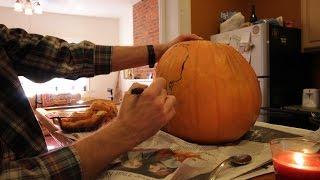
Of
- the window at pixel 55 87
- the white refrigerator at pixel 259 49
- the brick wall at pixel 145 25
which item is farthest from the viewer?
the window at pixel 55 87

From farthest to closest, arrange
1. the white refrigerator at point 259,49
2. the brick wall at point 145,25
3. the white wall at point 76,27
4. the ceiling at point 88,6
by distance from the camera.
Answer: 1. the white wall at point 76,27
2. the ceiling at point 88,6
3. the brick wall at point 145,25
4. the white refrigerator at point 259,49

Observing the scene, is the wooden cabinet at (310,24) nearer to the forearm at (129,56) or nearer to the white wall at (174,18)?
the white wall at (174,18)

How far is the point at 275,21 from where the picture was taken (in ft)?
7.88

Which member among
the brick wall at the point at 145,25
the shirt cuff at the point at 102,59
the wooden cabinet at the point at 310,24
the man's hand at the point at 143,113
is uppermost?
the brick wall at the point at 145,25

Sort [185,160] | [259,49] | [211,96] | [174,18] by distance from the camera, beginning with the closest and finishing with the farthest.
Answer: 1. [185,160]
2. [211,96]
3. [259,49]
4. [174,18]

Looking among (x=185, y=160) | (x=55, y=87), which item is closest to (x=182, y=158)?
(x=185, y=160)

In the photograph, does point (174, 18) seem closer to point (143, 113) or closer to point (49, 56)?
point (49, 56)

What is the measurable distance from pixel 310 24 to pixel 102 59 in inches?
90.0

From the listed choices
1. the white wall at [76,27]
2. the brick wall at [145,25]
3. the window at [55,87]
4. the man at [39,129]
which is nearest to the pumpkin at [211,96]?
the man at [39,129]

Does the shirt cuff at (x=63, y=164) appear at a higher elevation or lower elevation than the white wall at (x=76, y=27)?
lower

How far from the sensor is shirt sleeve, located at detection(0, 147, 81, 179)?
38 centimetres

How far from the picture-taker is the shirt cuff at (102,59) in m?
0.87

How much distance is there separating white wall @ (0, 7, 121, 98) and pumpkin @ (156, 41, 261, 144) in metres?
6.19

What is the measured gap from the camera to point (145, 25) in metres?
5.43
